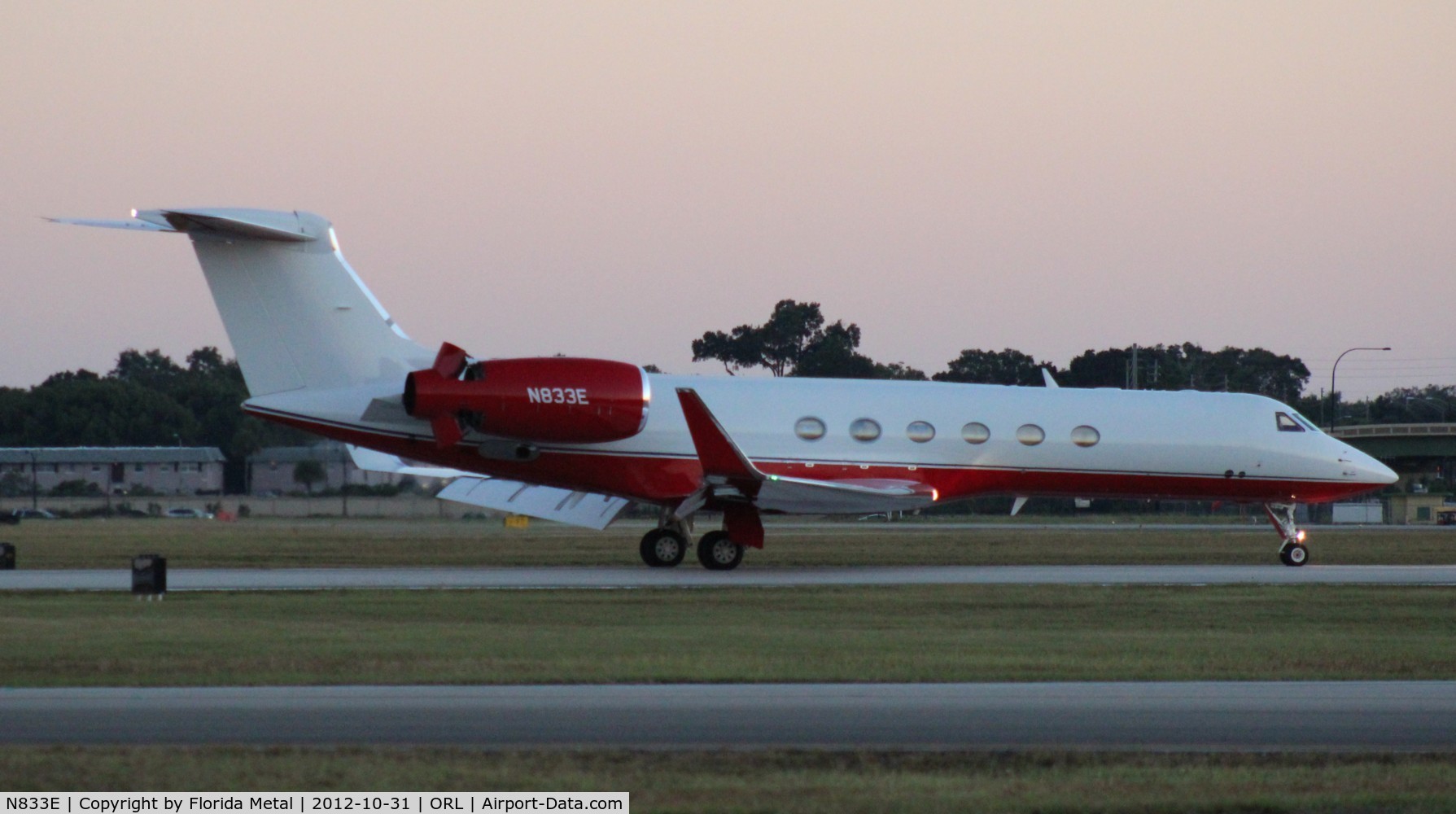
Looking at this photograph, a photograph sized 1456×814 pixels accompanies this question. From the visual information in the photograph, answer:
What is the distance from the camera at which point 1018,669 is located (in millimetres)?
11867

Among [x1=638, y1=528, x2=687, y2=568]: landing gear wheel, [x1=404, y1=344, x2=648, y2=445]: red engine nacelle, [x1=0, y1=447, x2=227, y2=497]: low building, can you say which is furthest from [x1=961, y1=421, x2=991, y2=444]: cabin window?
[x1=0, y1=447, x2=227, y2=497]: low building

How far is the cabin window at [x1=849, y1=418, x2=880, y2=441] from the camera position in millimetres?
24375

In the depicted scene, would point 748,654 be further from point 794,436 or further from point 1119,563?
point 1119,563

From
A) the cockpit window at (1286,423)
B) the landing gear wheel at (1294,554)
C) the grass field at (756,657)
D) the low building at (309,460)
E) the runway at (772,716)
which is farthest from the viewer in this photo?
the low building at (309,460)

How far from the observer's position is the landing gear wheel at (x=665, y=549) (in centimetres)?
2442

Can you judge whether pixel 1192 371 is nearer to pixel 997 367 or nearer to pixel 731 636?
pixel 997 367

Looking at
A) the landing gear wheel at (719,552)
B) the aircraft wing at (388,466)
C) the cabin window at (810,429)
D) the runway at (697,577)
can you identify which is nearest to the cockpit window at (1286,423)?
the runway at (697,577)

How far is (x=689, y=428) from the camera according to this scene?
2289cm

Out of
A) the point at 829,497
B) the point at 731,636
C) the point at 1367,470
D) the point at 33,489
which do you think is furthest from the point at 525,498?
the point at 33,489

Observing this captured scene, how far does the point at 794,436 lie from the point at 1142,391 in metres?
6.74

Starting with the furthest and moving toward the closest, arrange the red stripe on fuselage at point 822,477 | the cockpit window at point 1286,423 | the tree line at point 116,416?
the tree line at point 116,416, the cockpit window at point 1286,423, the red stripe on fuselage at point 822,477

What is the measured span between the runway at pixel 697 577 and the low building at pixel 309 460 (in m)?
28.0

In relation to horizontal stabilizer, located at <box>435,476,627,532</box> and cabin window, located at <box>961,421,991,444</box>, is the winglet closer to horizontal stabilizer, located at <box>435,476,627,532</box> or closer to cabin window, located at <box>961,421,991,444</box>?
horizontal stabilizer, located at <box>435,476,627,532</box>

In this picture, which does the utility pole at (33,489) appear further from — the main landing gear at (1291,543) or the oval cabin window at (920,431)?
the main landing gear at (1291,543)
